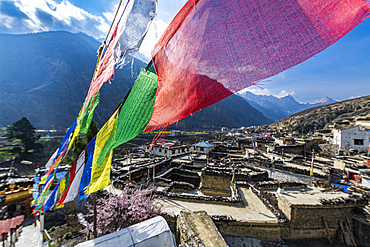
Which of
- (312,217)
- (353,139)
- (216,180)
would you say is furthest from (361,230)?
(353,139)

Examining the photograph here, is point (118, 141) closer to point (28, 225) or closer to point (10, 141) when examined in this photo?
point (28, 225)

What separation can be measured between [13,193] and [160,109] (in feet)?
53.2

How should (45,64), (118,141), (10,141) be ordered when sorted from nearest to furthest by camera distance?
(118,141) < (10,141) < (45,64)

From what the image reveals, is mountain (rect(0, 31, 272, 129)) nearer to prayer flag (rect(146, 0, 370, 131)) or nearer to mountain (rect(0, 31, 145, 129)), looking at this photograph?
mountain (rect(0, 31, 145, 129))

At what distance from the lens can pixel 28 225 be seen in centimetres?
1017

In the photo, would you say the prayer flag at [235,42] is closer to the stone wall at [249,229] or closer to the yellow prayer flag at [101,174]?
the yellow prayer flag at [101,174]

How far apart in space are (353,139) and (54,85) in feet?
487

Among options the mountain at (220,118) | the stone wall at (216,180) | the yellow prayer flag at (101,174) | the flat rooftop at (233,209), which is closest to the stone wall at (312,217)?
the flat rooftop at (233,209)

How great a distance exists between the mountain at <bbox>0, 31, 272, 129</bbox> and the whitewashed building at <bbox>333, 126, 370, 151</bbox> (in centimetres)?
6499

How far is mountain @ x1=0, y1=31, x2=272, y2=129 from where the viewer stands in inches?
3450

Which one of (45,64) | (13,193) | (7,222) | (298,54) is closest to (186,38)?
(298,54)

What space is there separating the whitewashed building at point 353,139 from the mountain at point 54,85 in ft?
213

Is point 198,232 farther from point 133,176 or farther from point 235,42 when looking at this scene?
point 133,176

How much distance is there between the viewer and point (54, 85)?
11050 centimetres
